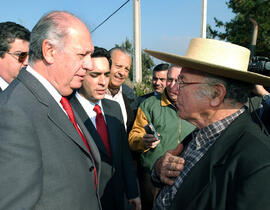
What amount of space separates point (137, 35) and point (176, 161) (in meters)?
10.7

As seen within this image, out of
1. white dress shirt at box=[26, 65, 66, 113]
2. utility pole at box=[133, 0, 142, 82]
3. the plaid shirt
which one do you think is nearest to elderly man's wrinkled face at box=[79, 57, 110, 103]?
white dress shirt at box=[26, 65, 66, 113]

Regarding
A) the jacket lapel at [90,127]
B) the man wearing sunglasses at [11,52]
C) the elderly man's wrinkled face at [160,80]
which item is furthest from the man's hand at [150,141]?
the elderly man's wrinkled face at [160,80]

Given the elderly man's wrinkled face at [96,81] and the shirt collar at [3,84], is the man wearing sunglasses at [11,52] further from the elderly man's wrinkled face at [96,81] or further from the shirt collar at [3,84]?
the elderly man's wrinkled face at [96,81]

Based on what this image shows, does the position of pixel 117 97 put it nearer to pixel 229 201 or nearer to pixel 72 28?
pixel 72 28

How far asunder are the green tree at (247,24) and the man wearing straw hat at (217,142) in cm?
1354

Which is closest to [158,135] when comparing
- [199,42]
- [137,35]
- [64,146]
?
[199,42]

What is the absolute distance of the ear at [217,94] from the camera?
5.62 ft

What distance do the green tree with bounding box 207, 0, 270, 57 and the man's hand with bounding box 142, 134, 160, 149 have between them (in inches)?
511

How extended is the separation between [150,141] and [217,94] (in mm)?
1227

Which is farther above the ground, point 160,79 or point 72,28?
point 72,28

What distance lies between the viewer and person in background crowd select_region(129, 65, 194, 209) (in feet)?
9.69

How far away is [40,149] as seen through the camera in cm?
135

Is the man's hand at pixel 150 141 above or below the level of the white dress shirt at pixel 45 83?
below

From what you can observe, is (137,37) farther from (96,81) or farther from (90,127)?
(90,127)
